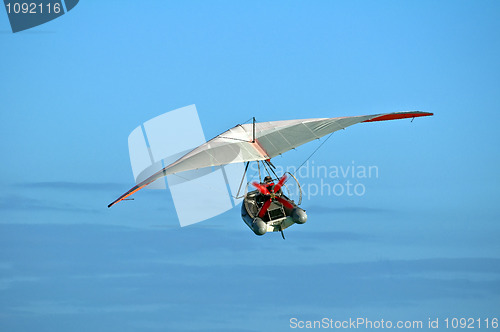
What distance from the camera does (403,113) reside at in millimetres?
44562

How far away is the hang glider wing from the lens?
3878 centimetres

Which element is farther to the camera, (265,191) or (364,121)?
(364,121)

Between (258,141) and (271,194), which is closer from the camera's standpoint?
(271,194)

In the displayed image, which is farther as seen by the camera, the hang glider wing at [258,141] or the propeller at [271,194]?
the hang glider wing at [258,141]

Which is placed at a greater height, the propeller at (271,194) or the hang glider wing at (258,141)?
the hang glider wing at (258,141)

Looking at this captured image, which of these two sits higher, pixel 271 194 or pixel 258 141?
pixel 258 141

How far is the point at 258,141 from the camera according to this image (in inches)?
1639

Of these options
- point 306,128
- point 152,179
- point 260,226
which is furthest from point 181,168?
point 306,128

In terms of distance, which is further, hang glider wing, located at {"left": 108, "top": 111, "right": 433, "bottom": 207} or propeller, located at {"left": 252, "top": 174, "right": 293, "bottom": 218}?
hang glider wing, located at {"left": 108, "top": 111, "right": 433, "bottom": 207}

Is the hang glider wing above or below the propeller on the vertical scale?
above

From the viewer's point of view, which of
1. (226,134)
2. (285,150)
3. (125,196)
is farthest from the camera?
(226,134)

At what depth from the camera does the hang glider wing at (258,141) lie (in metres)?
38.8

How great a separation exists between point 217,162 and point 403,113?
10749mm

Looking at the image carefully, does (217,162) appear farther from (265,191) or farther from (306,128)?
(306,128)
